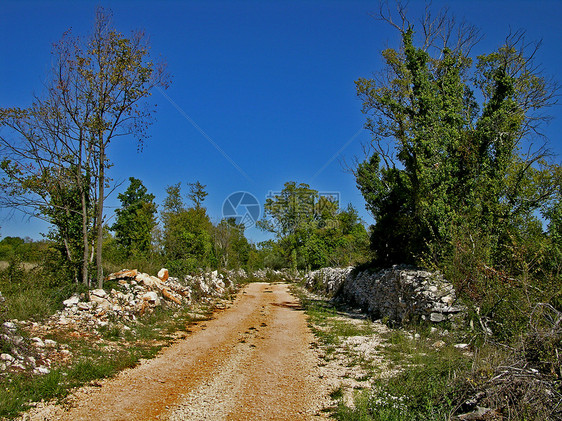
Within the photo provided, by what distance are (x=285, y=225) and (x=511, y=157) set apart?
3603 centimetres

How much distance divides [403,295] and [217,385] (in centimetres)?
741

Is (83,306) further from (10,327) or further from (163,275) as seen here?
(163,275)

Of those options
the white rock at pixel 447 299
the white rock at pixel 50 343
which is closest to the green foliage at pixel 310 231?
the white rock at pixel 447 299

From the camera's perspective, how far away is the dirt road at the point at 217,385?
483 cm

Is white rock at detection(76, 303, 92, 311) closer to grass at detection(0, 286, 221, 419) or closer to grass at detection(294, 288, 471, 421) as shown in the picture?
grass at detection(0, 286, 221, 419)

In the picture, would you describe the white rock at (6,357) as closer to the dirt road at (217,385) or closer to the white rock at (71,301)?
the dirt road at (217,385)

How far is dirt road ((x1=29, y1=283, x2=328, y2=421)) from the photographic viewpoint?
4832 millimetres

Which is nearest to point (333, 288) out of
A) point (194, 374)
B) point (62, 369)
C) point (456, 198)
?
point (456, 198)

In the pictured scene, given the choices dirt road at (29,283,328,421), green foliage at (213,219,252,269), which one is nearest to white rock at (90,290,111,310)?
dirt road at (29,283,328,421)

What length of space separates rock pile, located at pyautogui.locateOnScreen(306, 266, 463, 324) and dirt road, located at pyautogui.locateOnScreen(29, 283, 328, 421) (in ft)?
11.3

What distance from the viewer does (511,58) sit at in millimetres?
14672

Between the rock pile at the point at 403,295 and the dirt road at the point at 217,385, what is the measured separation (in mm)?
3441

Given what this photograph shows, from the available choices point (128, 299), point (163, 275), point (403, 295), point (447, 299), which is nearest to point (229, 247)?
point (163, 275)

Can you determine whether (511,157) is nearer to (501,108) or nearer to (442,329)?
(501,108)
